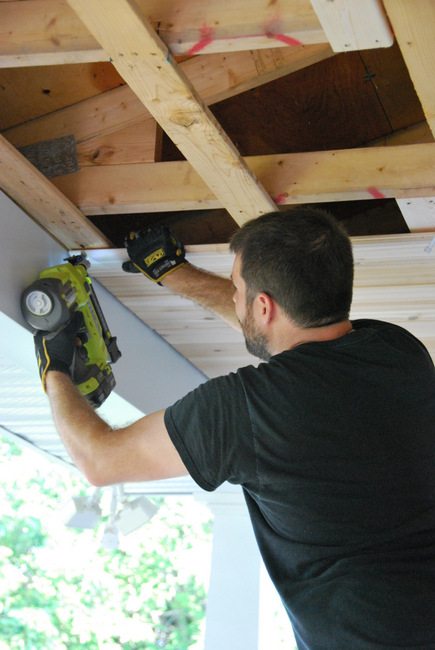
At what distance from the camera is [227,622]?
5.23 meters

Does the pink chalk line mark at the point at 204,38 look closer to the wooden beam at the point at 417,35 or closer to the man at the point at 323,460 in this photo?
the wooden beam at the point at 417,35

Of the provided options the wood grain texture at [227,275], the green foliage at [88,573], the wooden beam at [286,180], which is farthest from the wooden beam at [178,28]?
the green foliage at [88,573]

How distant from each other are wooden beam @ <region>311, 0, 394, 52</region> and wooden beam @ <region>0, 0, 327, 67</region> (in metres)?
Answer: 0.07

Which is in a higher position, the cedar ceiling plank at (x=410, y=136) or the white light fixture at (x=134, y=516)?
the cedar ceiling plank at (x=410, y=136)

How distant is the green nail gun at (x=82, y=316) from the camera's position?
2.67 meters

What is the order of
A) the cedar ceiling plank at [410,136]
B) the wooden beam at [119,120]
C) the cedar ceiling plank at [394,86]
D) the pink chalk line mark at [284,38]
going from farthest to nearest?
the cedar ceiling plank at [410,136]
the cedar ceiling plank at [394,86]
the wooden beam at [119,120]
the pink chalk line mark at [284,38]

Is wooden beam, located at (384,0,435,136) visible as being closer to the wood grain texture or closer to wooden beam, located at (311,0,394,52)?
wooden beam, located at (311,0,394,52)

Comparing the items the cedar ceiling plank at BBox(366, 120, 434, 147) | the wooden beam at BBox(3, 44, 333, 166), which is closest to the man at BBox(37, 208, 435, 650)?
the wooden beam at BBox(3, 44, 333, 166)

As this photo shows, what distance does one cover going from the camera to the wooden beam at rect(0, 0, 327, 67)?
6.63ft

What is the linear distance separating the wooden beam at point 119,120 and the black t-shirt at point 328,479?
1.05 meters

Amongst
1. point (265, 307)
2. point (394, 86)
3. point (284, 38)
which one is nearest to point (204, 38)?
point (284, 38)

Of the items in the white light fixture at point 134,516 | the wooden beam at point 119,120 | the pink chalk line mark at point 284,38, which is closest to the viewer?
the pink chalk line mark at point 284,38

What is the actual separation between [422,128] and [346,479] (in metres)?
1.65

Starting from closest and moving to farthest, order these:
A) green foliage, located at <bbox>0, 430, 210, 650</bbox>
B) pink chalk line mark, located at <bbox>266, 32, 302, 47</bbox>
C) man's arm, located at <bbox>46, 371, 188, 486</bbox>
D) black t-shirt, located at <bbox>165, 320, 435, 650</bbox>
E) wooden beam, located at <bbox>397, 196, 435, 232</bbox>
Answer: black t-shirt, located at <bbox>165, 320, 435, 650</bbox>
man's arm, located at <bbox>46, 371, 188, 486</bbox>
pink chalk line mark, located at <bbox>266, 32, 302, 47</bbox>
wooden beam, located at <bbox>397, 196, 435, 232</bbox>
green foliage, located at <bbox>0, 430, 210, 650</bbox>
